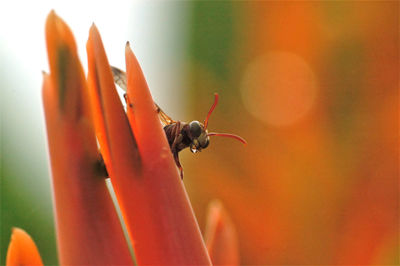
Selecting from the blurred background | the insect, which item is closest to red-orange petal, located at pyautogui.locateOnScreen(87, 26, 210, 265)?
the insect

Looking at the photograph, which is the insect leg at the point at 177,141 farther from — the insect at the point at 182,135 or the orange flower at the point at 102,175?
the orange flower at the point at 102,175

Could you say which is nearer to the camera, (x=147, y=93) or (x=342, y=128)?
(x=147, y=93)

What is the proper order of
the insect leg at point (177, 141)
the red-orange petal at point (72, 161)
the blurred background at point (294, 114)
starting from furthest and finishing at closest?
the blurred background at point (294, 114) → the insect leg at point (177, 141) → the red-orange petal at point (72, 161)

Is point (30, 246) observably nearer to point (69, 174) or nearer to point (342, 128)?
point (69, 174)

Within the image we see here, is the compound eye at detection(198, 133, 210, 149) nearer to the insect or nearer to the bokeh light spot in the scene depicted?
the insect

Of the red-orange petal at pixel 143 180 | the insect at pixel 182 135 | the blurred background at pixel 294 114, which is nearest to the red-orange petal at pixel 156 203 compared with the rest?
the red-orange petal at pixel 143 180

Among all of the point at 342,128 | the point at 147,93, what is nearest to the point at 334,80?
the point at 342,128

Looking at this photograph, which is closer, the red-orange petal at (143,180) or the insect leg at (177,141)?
the red-orange petal at (143,180)
